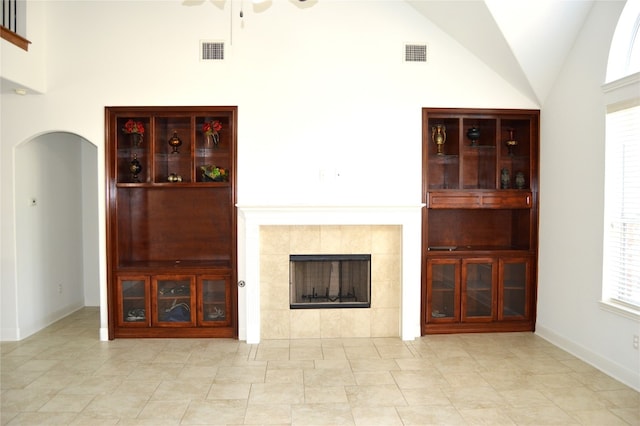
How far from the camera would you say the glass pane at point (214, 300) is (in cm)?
514

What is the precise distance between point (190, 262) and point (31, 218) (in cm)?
186

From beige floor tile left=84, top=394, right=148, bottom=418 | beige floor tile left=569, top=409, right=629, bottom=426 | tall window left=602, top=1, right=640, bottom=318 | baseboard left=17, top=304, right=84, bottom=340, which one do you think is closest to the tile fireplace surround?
beige floor tile left=84, top=394, right=148, bottom=418

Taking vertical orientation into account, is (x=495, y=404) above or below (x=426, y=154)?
below

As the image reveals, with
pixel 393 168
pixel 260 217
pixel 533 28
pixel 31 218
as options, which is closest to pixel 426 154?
pixel 393 168

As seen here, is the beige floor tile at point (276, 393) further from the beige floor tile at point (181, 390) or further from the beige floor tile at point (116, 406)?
the beige floor tile at point (116, 406)

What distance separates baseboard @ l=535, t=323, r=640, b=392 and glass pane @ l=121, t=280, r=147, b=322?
4.40 metres

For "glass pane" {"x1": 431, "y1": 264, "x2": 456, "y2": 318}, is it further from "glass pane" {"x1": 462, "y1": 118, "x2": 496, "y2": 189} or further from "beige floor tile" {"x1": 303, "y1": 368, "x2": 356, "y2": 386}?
"beige floor tile" {"x1": 303, "y1": 368, "x2": 356, "y2": 386}

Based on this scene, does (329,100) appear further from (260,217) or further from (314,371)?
(314,371)

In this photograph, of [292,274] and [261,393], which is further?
[292,274]

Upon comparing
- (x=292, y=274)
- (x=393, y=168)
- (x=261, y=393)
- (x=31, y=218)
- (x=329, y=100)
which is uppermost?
(x=329, y=100)

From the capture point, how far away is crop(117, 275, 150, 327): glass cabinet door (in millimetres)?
5102

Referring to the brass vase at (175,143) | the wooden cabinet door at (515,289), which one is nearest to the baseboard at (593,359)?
the wooden cabinet door at (515,289)

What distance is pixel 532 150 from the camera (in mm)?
5273

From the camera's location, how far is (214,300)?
17.0 ft
